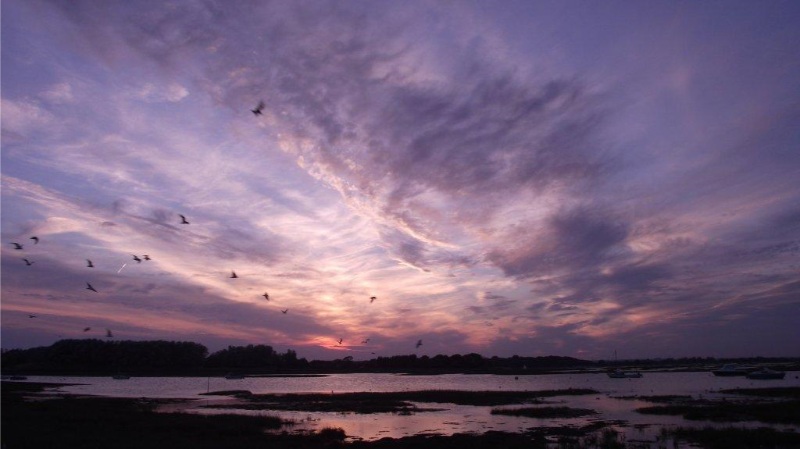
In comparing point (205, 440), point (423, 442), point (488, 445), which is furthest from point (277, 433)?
point (488, 445)

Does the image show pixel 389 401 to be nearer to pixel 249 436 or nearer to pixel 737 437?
Answer: pixel 249 436

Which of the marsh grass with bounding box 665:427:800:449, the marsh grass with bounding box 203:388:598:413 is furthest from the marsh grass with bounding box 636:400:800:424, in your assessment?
the marsh grass with bounding box 203:388:598:413

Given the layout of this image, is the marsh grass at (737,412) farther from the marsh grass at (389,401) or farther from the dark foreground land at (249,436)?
the marsh grass at (389,401)

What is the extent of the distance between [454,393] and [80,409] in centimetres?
4601

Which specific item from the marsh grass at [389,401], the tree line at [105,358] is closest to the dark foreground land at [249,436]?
the marsh grass at [389,401]

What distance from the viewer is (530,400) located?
60281mm

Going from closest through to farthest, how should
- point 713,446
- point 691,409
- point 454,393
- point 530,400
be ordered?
point 713,446
point 691,409
point 530,400
point 454,393

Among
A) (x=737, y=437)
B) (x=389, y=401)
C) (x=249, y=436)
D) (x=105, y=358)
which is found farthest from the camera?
(x=105, y=358)

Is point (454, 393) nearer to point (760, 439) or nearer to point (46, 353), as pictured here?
point (760, 439)

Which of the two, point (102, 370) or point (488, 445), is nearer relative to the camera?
point (488, 445)

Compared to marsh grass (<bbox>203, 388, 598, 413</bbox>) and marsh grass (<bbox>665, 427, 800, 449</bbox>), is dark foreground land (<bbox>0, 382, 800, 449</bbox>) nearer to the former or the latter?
marsh grass (<bbox>665, 427, 800, 449</bbox>)

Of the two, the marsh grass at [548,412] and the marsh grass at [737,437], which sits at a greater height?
the marsh grass at [737,437]

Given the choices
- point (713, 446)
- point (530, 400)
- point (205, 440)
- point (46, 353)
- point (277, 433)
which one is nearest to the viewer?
point (713, 446)

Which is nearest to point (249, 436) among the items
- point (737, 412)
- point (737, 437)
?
point (737, 437)
